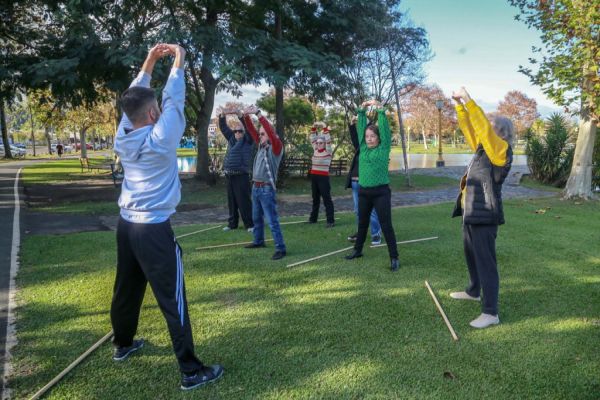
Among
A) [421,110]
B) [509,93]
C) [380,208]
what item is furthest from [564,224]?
[509,93]

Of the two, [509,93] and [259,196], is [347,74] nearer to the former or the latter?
[259,196]

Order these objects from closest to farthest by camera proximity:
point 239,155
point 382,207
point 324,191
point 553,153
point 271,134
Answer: point 382,207 < point 271,134 < point 239,155 < point 324,191 < point 553,153

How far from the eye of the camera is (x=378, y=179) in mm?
5645

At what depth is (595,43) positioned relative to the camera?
972cm

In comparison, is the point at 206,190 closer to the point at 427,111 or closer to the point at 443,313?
the point at 443,313

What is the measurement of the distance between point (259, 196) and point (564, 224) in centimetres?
638

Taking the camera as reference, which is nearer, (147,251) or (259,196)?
(147,251)

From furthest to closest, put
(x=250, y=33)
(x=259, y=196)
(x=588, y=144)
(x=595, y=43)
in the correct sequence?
(x=250, y=33) → (x=588, y=144) → (x=595, y=43) → (x=259, y=196)

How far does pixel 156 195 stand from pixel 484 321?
10.0 feet

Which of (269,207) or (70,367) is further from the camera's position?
Answer: (269,207)

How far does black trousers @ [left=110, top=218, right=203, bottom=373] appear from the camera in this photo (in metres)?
2.88

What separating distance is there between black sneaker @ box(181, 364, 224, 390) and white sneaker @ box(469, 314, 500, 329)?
2.29 meters

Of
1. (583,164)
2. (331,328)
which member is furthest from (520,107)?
(331,328)

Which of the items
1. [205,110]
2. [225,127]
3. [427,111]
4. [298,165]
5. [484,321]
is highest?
[427,111]
